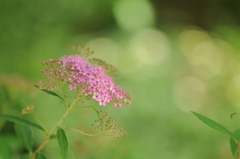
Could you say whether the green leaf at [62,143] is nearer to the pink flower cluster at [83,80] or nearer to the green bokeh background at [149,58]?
the pink flower cluster at [83,80]

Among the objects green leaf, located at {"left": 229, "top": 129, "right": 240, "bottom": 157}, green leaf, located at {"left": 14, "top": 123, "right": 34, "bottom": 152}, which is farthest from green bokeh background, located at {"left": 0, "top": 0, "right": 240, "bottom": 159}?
green leaf, located at {"left": 229, "top": 129, "right": 240, "bottom": 157}

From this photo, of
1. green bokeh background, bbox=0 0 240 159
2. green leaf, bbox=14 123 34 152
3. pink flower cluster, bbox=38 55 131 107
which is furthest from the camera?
green bokeh background, bbox=0 0 240 159

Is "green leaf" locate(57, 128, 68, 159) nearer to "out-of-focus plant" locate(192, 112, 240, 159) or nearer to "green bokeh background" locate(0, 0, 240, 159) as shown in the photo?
"out-of-focus plant" locate(192, 112, 240, 159)

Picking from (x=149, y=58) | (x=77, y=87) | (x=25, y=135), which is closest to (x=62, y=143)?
(x=77, y=87)

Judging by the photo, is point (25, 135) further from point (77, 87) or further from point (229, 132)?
point (229, 132)

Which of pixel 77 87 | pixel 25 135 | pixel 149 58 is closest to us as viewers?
pixel 77 87

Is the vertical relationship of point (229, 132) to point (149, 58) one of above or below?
below
